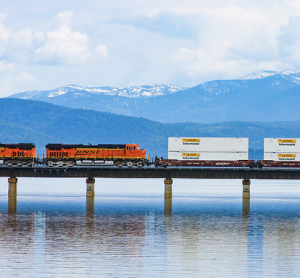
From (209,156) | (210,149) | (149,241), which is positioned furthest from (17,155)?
(149,241)

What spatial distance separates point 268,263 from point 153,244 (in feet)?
37.4

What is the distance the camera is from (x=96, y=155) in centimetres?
10450

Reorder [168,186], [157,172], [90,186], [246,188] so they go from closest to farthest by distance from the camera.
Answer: [157,172] → [168,186] → [246,188] → [90,186]

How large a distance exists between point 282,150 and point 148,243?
60.5 meters

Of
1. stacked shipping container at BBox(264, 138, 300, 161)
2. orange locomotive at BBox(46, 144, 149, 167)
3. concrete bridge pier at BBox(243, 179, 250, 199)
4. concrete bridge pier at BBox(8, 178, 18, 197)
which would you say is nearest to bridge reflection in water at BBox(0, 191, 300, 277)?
concrete bridge pier at BBox(243, 179, 250, 199)

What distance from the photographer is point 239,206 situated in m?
91.6

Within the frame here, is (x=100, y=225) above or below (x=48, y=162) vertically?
below

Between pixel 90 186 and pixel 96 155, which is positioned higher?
pixel 96 155

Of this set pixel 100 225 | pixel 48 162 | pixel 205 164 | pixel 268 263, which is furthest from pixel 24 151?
pixel 268 263

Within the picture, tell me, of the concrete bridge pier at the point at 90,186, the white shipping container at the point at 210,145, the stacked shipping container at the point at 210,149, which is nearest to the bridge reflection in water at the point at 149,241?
the concrete bridge pier at the point at 90,186

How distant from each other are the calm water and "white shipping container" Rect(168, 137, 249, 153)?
23.3m

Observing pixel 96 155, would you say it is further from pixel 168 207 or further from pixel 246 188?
pixel 246 188

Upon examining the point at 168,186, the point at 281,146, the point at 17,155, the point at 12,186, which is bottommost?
the point at 12,186

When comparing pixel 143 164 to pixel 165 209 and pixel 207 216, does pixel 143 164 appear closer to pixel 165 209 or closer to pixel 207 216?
pixel 165 209
